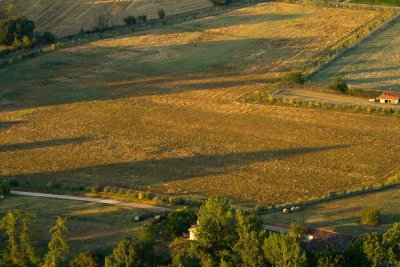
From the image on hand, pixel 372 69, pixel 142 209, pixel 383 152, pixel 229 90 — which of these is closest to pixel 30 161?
pixel 142 209

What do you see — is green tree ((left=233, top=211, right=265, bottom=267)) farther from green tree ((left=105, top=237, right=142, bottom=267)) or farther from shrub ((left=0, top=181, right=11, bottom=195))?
shrub ((left=0, top=181, right=11, bottom=195))

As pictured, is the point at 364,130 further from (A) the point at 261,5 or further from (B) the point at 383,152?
(A) the point at 261,5

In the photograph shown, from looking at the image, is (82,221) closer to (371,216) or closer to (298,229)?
(298,229)

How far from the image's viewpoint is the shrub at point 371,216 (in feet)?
132

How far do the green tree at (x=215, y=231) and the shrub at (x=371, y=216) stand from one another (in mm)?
7392

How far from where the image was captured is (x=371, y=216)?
4034cm

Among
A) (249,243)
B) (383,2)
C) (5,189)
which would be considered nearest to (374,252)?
(249,243)

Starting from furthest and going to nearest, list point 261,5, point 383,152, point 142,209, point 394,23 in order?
1. point 261,5
2. point 394,23
3. point 383,152
4. point 142,209

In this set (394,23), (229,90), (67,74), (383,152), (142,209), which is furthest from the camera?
(394,23)

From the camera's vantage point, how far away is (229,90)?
209ft

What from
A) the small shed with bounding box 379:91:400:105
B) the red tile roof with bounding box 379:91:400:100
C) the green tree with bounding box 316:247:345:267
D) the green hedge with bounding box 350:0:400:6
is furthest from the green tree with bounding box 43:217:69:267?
the green hedge with bounding box 350:0:400:6

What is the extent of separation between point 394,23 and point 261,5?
1561 centimetres

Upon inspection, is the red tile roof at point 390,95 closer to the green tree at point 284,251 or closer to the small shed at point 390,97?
the small shed at point 390,97

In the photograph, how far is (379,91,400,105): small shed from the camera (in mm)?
58969
